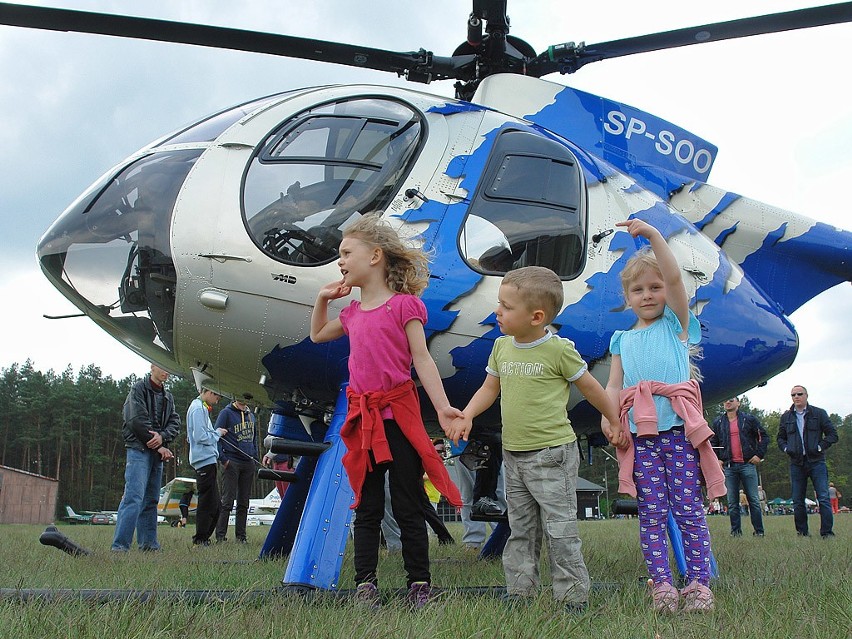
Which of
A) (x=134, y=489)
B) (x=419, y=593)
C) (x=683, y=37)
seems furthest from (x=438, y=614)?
(x=134, y=489)

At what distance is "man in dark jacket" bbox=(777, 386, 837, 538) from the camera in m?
8.17

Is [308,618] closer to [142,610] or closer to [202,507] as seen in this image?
[142,610]

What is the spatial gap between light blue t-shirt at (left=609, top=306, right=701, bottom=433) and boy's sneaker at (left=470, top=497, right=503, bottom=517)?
1006 mm

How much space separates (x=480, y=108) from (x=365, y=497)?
233 cm

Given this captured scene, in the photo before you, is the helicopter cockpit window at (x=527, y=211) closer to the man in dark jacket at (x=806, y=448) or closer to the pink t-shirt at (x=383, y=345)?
the pink t-shirt at (x=383, y=345)

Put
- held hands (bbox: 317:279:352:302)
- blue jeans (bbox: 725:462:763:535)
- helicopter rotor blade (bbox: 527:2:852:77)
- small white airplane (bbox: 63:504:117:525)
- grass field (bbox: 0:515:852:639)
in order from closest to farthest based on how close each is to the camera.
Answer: grass field (bbox: 0:515:852:639)
held hands (bbox: 317:279:352:302)
helicopter rotor blade (bbox: 527:2:852:77)
blue jeans (bbox: 725:462:763:535)
small white airplane (bbox: 63:504:117:525)

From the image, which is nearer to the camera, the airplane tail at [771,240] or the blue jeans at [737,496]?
the airplane tail at [771,240]

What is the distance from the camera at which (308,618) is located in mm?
2244

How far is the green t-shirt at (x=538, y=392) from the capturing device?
2.80 m

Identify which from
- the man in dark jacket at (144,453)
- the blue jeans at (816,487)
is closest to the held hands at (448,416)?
the man in dark jacket at (144,453)

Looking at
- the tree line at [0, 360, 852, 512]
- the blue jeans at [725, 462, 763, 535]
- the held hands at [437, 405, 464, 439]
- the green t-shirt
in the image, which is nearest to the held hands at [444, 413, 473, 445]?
the held hands at [437, 405, 464, 439]

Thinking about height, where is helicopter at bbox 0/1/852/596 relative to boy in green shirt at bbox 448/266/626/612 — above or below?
above

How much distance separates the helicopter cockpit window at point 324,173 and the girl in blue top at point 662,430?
1276 mm

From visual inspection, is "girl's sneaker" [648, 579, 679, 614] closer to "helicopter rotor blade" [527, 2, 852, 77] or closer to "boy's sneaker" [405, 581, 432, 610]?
"boy's sneaker" [405, 581, 432, 610]
